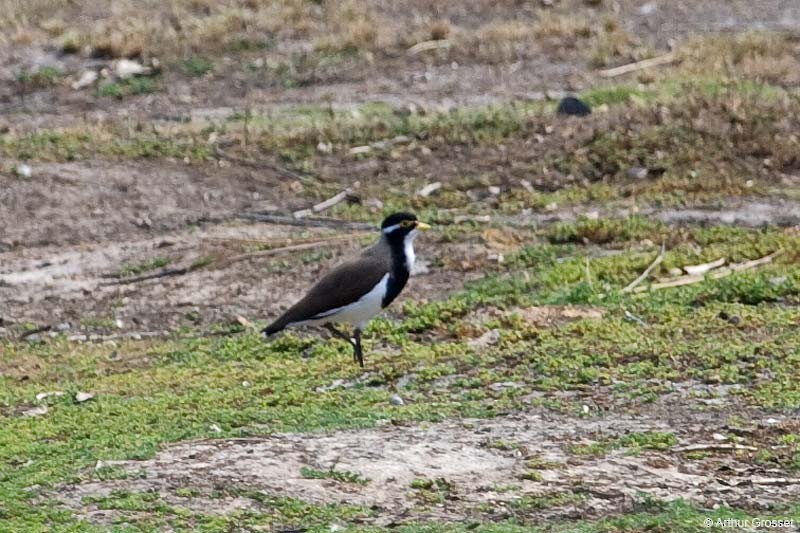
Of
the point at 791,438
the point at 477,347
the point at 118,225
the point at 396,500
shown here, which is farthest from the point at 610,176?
the point at 396,500

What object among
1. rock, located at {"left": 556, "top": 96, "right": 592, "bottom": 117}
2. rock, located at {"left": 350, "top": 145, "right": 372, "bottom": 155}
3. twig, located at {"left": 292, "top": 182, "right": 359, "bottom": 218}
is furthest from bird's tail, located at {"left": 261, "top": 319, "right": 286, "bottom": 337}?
rock, located at {"left": 556, "top": 96, "right": 592, "bottom": 117}

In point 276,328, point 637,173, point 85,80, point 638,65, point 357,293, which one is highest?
point 357,293

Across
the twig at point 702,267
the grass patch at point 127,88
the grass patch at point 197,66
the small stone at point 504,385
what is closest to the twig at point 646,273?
the twig at point 702,267

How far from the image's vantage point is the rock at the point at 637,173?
47.9ft

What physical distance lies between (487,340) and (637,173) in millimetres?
4979

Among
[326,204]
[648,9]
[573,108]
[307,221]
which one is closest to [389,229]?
[307,221]

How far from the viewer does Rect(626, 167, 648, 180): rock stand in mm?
14602

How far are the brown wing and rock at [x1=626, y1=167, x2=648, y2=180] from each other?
5.36 meters

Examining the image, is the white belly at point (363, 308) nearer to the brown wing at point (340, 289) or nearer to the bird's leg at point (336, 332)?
the brown wing at point (340, 289)

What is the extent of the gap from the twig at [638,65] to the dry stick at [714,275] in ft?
25.6

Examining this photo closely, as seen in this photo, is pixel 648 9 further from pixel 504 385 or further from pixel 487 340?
pixel 504 385

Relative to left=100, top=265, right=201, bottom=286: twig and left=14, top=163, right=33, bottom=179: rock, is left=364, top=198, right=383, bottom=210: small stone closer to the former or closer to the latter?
left=100, top=265, right=201, bottom=286: twig

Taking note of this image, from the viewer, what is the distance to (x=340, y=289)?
9594mm

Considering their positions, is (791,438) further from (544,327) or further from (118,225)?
(118,225)
